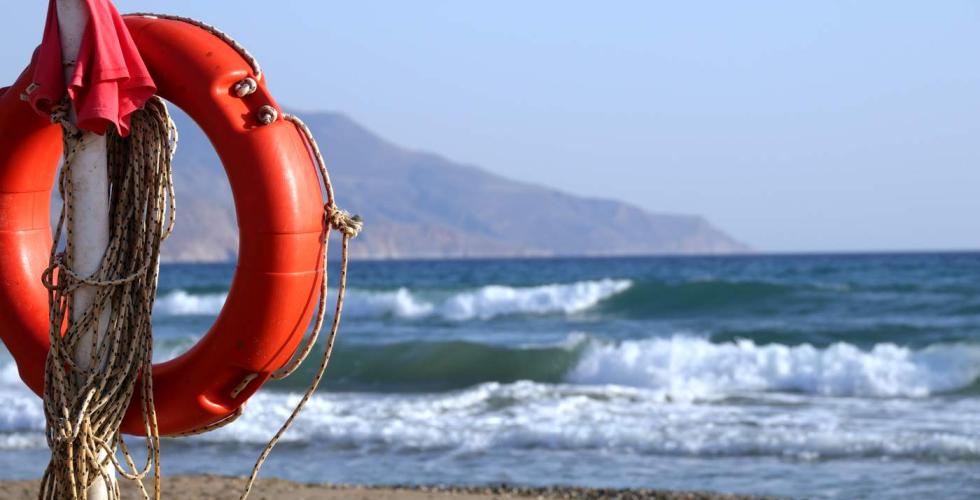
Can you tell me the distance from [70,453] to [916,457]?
5504 mm

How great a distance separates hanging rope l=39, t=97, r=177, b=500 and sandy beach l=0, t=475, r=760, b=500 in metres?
2.30

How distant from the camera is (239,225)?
10.8 feet

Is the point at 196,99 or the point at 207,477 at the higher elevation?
the point at 196,99

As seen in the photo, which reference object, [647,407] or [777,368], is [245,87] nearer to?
[647,407]

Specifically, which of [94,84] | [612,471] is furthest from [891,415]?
[94,84]

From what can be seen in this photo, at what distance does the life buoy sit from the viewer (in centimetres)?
332

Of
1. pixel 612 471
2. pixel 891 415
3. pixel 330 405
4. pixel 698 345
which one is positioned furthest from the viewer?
pixel 698 345

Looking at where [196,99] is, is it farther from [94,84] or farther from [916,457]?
[916,457]

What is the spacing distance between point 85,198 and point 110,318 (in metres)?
0.34

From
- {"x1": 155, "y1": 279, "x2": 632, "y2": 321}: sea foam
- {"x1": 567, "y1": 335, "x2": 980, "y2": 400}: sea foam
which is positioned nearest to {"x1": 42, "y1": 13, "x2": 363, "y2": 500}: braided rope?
{"x1": 567, "y1": 335, "x2": 980, "y2": 400}: sea foam

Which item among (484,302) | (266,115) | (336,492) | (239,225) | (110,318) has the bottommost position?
(484,302)

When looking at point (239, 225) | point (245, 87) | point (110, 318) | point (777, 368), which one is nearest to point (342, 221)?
point (239, 225)

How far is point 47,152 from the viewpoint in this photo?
3570mm

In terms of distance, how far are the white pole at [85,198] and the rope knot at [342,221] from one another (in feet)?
2.01
